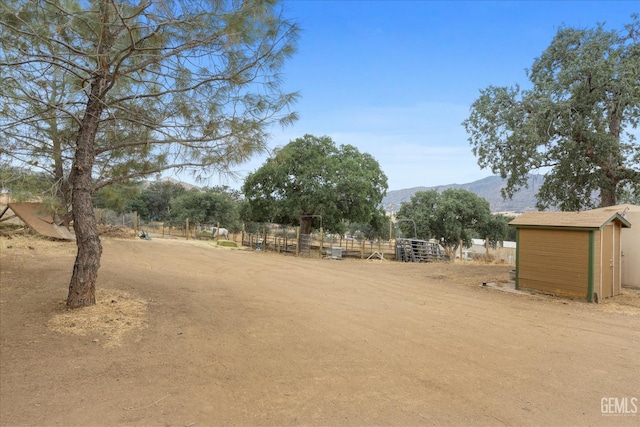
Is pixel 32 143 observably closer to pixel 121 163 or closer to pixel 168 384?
pixel 121 163

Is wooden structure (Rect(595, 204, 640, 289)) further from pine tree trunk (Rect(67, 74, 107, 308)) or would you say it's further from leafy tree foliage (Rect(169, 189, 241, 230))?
leafy tree foliage (Rect(169, 189, 241, 230))

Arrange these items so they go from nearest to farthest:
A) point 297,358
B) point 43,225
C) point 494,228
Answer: point 297,358 < point 43,225 < point 494,228

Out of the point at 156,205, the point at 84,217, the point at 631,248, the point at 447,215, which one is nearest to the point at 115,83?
the point at 84,217

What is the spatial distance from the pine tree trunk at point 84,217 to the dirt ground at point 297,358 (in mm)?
314

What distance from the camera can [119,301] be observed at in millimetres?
5531

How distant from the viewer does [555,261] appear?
8.30 meters

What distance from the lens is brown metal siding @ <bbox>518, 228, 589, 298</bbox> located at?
25.5 feet

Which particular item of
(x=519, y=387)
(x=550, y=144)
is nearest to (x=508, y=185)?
(x=550, y=144)

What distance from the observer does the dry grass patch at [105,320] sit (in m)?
4.32

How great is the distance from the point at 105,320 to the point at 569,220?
859cm

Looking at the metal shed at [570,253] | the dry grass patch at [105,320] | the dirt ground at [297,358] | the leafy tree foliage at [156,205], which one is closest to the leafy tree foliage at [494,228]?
the metal shed at [570,253]

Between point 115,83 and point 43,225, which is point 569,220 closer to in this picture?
point 115,83

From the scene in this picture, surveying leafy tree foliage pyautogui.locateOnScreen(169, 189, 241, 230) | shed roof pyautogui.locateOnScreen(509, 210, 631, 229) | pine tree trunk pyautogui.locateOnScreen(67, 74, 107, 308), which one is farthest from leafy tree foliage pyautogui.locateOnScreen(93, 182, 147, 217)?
leafy tree foliage pyautogui.locateOnScreen(169, 189, 241, 230)

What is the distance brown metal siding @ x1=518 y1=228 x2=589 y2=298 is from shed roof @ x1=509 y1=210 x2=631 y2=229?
0.16 m
